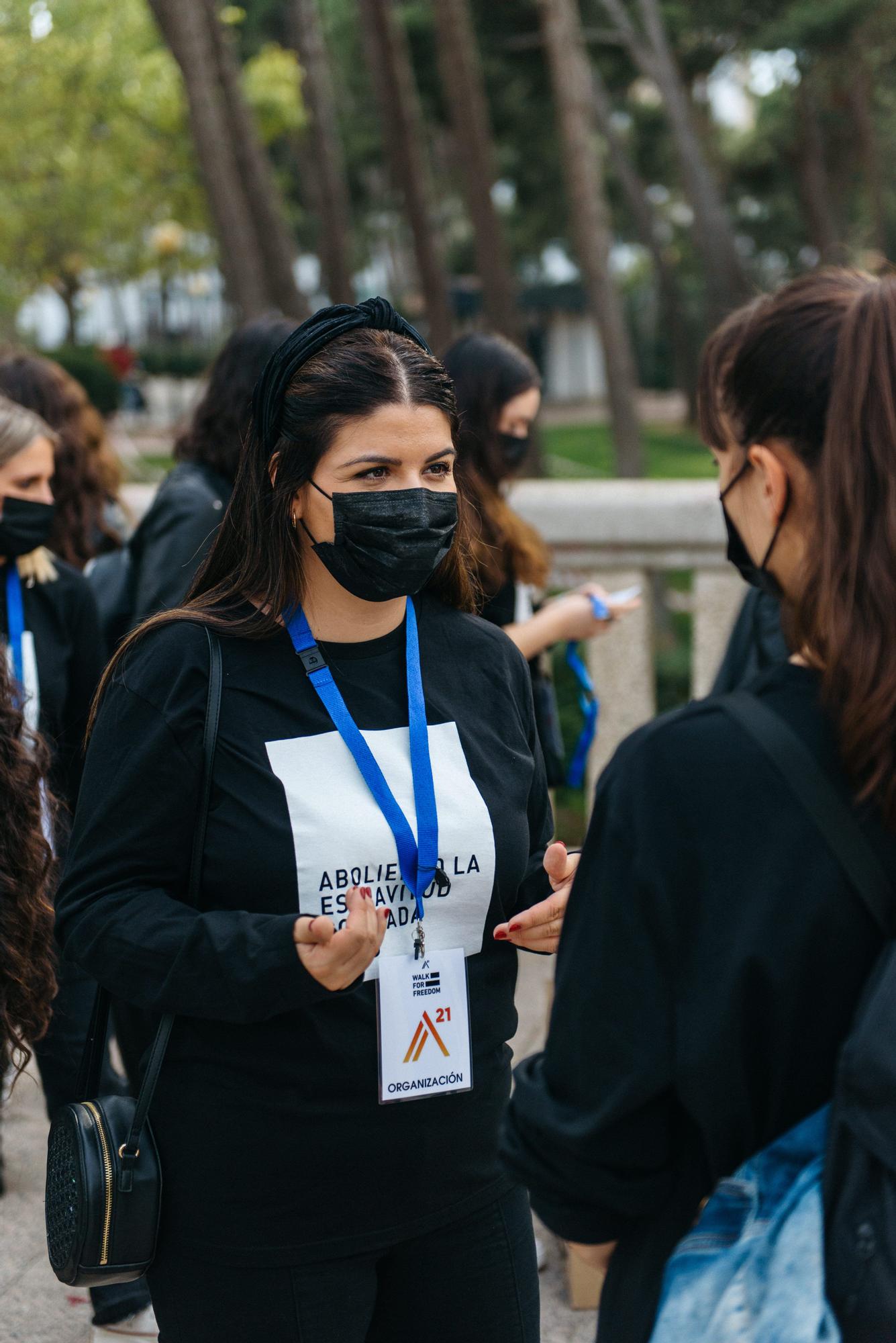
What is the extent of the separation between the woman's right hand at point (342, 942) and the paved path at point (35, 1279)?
1685 mm

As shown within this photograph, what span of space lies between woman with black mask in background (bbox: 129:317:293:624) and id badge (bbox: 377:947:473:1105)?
1793 millimetres

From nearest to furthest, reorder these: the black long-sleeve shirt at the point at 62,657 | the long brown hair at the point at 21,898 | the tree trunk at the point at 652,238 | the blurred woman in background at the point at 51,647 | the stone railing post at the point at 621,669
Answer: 1. the long brown hair at the point at 21,898
2. the blurred woman in background at the point at 51,647
3. the black long-sleeve shirt at the point at 62,657
4. the stone railing post at the point at 621,669
5. the tree trunk at the point at 652,238

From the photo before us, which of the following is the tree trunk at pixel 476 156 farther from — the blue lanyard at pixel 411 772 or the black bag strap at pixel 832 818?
the black bag strap at pixel 832 818

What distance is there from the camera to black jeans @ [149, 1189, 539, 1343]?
1880 mm

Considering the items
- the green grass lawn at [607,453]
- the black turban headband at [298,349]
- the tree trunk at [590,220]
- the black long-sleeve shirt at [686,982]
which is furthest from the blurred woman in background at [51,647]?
the green grass lawn at [607,453]

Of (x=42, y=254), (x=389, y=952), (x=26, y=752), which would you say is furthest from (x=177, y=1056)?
(x=42, y=254)

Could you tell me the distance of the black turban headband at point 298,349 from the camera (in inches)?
80.4

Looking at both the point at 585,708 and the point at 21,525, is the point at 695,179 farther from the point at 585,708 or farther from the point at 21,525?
the point at 21,525

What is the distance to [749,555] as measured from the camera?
62.9 inches

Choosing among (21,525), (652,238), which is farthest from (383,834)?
(652,238)

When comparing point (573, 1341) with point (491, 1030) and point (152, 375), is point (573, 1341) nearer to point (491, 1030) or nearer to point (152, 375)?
point (491, 1030)

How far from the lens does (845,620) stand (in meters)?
1.30

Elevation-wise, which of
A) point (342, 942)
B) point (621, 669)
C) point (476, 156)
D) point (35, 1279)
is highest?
point (476, 156)

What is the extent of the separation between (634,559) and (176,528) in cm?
172
